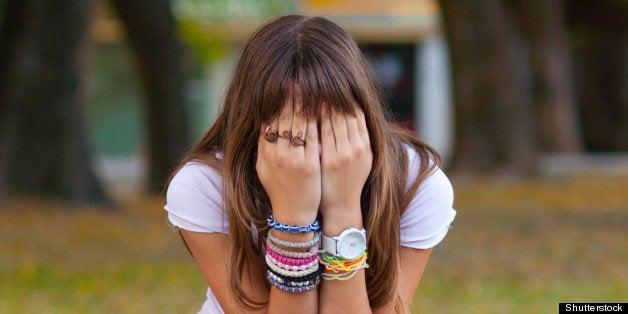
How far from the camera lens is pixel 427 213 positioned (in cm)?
283

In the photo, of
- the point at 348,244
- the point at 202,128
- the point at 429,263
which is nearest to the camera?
the point at 348,244

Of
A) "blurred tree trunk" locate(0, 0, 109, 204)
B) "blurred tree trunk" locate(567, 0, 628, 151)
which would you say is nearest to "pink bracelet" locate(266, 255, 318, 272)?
"blurred tree trunk" locate(0, 0, 109, 204)

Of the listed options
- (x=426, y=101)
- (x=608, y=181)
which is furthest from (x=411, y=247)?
(x=426, y=101)

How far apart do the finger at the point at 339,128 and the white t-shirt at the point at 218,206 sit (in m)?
0.34

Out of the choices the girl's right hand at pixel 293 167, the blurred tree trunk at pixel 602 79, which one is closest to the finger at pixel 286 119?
the girl's right hand at pixel 293 167

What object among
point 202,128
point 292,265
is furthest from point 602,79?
point 292,265

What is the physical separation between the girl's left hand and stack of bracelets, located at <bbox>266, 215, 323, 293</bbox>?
8 centimetres

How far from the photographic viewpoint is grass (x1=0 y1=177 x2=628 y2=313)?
7.57 metres

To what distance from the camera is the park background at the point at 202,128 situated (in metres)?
8.32

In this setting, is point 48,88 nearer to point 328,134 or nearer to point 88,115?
point 88,115

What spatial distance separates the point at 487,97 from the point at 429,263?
8.76 m

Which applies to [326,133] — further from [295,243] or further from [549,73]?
[549,73]

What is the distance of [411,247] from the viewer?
2.85 meters

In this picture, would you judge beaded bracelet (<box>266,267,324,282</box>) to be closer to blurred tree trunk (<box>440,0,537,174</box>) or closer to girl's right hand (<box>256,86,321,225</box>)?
girl's right hand (<box>256,86,321,225</box>)
